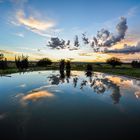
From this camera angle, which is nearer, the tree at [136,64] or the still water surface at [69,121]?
the still water surface at [69,121]

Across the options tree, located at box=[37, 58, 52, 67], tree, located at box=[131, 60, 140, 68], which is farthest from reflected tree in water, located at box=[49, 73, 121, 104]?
tree, located at box=[37, 58, 52, 67]

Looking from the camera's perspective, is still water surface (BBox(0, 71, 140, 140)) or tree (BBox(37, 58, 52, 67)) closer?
still water surface (BBox(0, 71, 140, 140))

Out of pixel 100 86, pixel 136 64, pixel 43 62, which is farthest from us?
pixel 43 62

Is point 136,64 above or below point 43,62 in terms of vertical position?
below

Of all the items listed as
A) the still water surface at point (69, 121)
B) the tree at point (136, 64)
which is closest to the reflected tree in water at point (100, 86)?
the still water surface at point (69, 121)

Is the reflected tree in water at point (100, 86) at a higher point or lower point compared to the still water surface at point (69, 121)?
lower

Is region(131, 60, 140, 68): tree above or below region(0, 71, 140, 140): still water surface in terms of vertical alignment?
below

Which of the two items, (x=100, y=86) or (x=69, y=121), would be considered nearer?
(x=69, y=121)

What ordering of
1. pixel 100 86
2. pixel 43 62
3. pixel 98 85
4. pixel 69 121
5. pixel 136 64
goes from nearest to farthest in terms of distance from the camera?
pixel 69 121 → pixel 100 86 → pixel 98 85 → pixel 136 64 → pixel 43 62

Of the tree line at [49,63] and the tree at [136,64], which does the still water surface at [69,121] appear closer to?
the tree line at [49,63]

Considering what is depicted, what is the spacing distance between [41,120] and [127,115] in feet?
22.4

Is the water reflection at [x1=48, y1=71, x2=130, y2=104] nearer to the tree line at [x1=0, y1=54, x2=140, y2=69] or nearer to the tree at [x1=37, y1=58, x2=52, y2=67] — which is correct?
the tree line at [x1=0, y1=54, x2=140, y2=69]

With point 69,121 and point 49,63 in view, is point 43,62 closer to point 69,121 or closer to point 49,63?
point 49,63

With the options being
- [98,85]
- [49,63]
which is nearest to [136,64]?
[49,63]
